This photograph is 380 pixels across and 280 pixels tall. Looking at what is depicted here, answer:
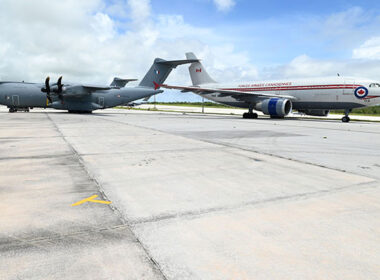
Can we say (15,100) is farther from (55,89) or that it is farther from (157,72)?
(157,72)

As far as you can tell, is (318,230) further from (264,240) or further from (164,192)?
(164,192)

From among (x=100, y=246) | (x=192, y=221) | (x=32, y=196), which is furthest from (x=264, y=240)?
(x=32, y=196)

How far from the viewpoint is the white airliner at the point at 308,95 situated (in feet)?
69.8

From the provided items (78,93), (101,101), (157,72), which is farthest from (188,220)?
(157,72)

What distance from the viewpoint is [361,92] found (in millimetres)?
21094

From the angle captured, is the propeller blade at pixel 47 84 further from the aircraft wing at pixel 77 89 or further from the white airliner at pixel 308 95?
the white airliner at pixel 308 95

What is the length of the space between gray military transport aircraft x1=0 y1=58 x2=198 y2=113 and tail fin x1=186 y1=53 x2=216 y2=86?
148 inches

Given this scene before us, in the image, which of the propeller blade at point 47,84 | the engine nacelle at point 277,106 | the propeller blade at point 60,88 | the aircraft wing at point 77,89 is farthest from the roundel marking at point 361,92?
the propeller blade at point 47,84

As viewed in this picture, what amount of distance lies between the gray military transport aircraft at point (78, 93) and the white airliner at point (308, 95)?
4404mm

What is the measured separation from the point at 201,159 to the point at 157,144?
8.71ft

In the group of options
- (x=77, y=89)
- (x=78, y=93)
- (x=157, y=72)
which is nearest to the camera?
(x=77, y=89)

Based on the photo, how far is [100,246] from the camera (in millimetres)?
2314

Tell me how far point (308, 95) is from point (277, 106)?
120 inches

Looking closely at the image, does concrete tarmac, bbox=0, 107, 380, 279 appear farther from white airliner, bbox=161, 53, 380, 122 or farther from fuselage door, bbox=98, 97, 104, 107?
fuselage door, bbox=98, 97, 104, 107
